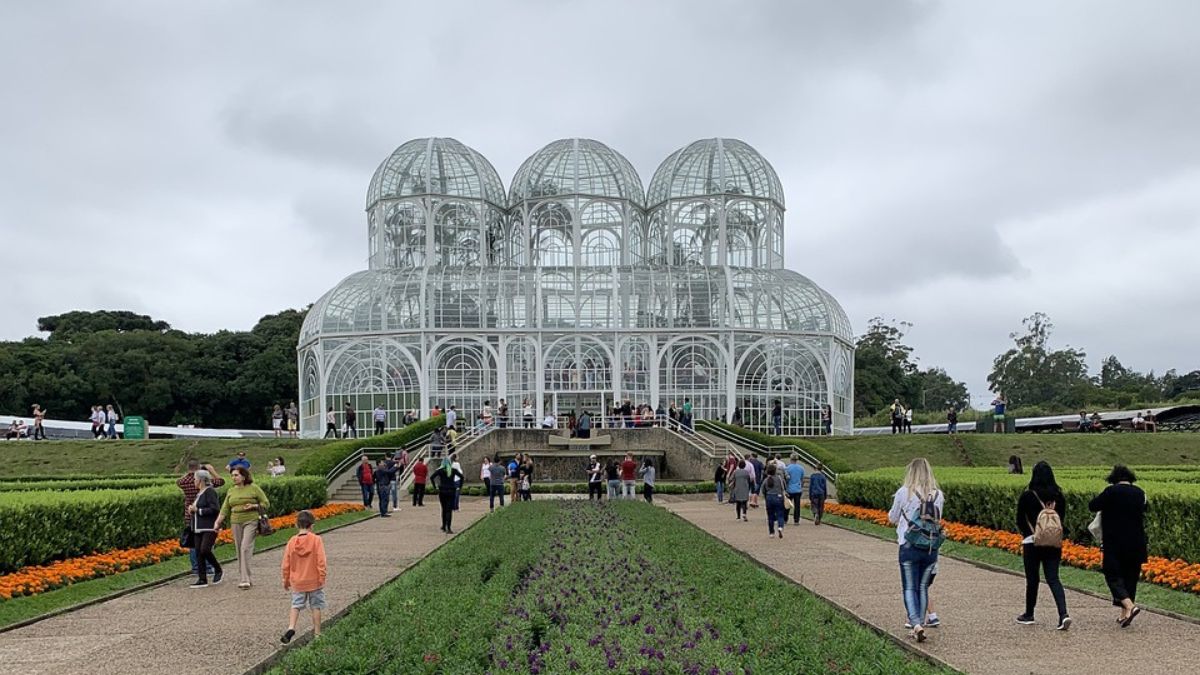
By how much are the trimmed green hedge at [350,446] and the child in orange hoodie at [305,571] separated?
64.0ft

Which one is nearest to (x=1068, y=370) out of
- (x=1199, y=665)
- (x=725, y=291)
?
(x=725, y=291)

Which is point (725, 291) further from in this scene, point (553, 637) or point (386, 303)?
point (553, 637)

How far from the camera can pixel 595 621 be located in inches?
400

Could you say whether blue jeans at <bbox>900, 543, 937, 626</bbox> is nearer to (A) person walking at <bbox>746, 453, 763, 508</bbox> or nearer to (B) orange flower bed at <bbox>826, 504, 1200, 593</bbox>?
(B) orange flower bed at <bbox>826, 504, 1200, 593</bbox>

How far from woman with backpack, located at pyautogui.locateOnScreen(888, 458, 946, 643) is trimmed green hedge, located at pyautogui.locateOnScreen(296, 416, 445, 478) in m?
21.6

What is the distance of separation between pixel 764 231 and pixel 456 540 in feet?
118

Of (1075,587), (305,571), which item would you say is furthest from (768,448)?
(305,571)

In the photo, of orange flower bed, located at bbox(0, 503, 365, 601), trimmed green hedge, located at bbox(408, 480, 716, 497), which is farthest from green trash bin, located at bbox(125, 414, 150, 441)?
orange flower bed, located at bbox(0, 503, 365, 601)

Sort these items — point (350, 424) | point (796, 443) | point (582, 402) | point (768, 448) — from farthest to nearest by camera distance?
point (582, 402) → point (350, 424) → point (796, 443) → point (768, 448)

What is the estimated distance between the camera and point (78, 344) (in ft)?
217

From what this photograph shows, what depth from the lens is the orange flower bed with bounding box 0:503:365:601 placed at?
41.4ft

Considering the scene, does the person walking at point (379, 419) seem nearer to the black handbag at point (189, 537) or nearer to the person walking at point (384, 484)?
the person walking at point (384, 484)

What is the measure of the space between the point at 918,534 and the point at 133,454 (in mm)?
32926

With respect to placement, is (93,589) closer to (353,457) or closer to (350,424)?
(353,457)
